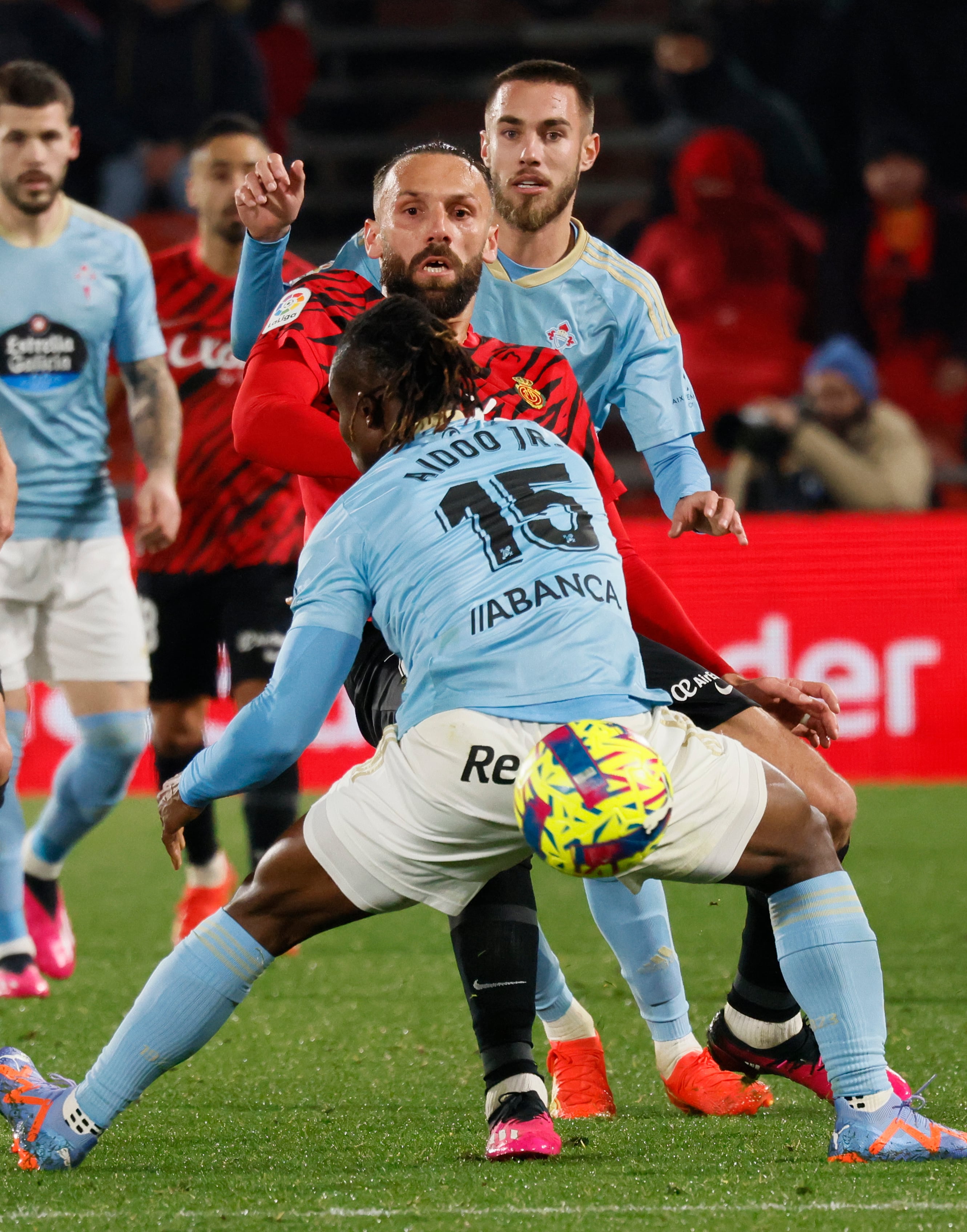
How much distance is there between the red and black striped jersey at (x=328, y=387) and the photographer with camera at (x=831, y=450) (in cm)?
650

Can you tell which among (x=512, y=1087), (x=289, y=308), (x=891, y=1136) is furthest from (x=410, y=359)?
(x=891, y=1136)

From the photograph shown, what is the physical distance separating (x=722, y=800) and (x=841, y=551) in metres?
6.67

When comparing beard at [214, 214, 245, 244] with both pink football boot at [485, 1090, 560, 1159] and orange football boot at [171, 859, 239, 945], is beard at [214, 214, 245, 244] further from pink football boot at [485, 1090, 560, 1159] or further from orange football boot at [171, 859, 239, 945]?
pink football boot at [485, 1090, 560, 1159]

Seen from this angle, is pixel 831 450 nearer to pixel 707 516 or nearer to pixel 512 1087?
pixel 707 516

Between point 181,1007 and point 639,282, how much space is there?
1.97m

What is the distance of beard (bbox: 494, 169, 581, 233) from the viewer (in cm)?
424

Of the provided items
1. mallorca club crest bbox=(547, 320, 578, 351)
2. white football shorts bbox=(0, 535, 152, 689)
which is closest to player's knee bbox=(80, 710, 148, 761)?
white football shorts bbox=(0, 535, 152, 689)

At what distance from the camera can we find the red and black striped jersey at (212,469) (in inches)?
248

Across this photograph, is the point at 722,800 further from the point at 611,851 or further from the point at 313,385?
the point at 313,385

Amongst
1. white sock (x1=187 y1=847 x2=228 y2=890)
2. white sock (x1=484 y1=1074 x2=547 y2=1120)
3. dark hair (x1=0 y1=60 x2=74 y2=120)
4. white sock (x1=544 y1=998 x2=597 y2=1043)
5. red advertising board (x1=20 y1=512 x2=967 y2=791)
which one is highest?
dark hair (x1=0 y1=60 x2=74 y2=120)

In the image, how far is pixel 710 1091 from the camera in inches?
152

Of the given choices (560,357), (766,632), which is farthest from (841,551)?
(560,357)

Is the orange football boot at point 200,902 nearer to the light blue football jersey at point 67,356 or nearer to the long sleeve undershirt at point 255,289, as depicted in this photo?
the light blue football jersey at point 67,356

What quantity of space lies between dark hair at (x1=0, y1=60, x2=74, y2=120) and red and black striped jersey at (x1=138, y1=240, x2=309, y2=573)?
0.88 m
